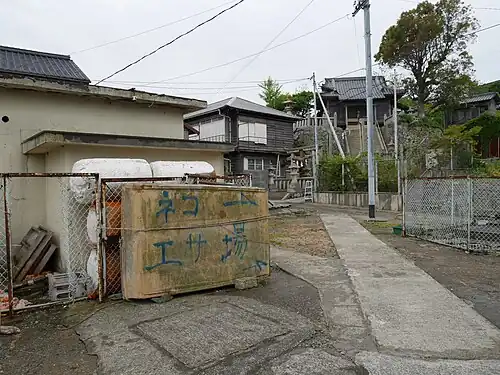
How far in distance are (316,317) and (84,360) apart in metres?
2.43

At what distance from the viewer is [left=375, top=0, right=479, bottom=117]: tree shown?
25922 mm

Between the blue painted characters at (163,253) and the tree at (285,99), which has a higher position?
the tree at (285,99)

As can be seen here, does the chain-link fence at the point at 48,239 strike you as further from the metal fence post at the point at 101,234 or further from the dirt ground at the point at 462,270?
the dirt ground at the point at 462,270

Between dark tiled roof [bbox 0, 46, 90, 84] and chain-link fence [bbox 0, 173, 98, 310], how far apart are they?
5331 mm

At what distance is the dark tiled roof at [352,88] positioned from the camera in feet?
106

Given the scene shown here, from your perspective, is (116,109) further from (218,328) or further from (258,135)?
(258,135)

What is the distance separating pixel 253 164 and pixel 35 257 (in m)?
21.6

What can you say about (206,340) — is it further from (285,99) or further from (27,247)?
(285,99)

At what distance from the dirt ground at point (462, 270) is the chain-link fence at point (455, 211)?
0.47 m

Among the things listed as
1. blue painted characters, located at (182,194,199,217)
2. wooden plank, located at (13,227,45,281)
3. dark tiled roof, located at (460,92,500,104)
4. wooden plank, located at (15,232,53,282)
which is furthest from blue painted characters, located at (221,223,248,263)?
dark tiled roof, located at (460,92,500,104)

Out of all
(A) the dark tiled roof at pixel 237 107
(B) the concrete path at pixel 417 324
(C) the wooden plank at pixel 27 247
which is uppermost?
(A) the dark tiled roof at pixel 237 107

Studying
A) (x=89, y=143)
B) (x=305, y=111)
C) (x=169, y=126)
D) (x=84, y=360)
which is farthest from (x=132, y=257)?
(x=305, y=111)

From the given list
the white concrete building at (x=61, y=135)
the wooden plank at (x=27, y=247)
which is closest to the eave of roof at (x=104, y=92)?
the white concrete building at (x=61, y=135)

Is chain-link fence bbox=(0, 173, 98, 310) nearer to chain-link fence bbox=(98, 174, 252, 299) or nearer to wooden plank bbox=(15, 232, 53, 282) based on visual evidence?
wooden plank bbox=(15, 232, 53, 282)
